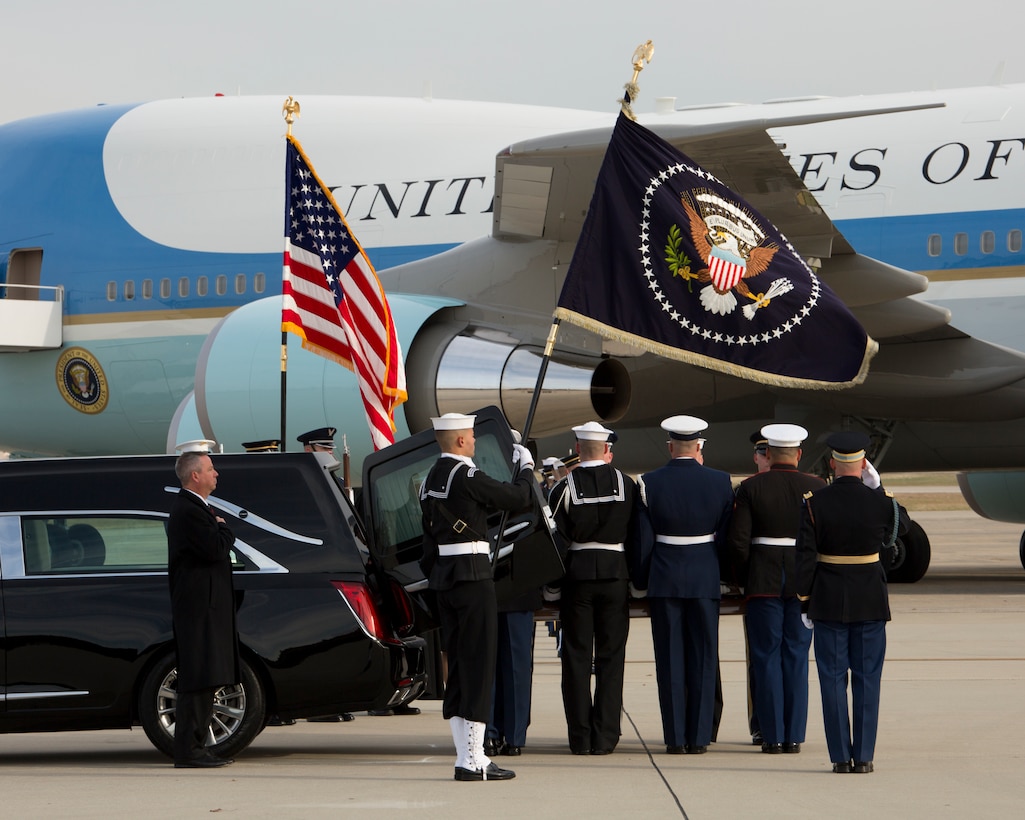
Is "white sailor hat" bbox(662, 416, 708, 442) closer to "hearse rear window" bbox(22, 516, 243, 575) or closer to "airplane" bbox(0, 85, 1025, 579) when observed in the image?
"hearse rear window" bbox(22, 516, 243, 575)

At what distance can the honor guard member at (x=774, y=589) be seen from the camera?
8.01 meters

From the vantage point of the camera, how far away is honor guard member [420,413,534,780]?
24.0 ft

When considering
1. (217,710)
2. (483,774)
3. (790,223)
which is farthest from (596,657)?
(790,223)

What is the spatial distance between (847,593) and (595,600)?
142cm

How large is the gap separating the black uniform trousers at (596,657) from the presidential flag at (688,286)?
166cm

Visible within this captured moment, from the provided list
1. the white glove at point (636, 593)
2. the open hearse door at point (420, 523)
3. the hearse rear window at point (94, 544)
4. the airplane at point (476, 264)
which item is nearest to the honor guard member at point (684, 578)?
the white glove at point (636, 593)

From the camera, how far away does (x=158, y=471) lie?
8227 millimetres

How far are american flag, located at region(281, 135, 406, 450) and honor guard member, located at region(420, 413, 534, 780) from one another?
5357mm

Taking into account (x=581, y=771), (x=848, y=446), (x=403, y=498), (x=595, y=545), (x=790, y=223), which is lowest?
(x=581, y=771)

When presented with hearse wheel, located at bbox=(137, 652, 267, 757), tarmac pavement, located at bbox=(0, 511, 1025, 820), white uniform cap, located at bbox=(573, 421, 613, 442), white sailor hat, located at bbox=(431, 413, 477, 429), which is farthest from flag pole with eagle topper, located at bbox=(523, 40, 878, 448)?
hearse wheel, located at bbox=(137, 652, 267, 757)

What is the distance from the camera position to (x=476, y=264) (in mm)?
15867

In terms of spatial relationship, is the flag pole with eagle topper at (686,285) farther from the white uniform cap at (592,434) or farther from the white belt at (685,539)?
the white belt at (685,539)

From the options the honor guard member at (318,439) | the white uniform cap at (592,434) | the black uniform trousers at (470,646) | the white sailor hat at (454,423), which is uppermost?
the honor guard member at (318,439)

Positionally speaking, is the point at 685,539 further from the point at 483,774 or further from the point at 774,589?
the point at 483,774
